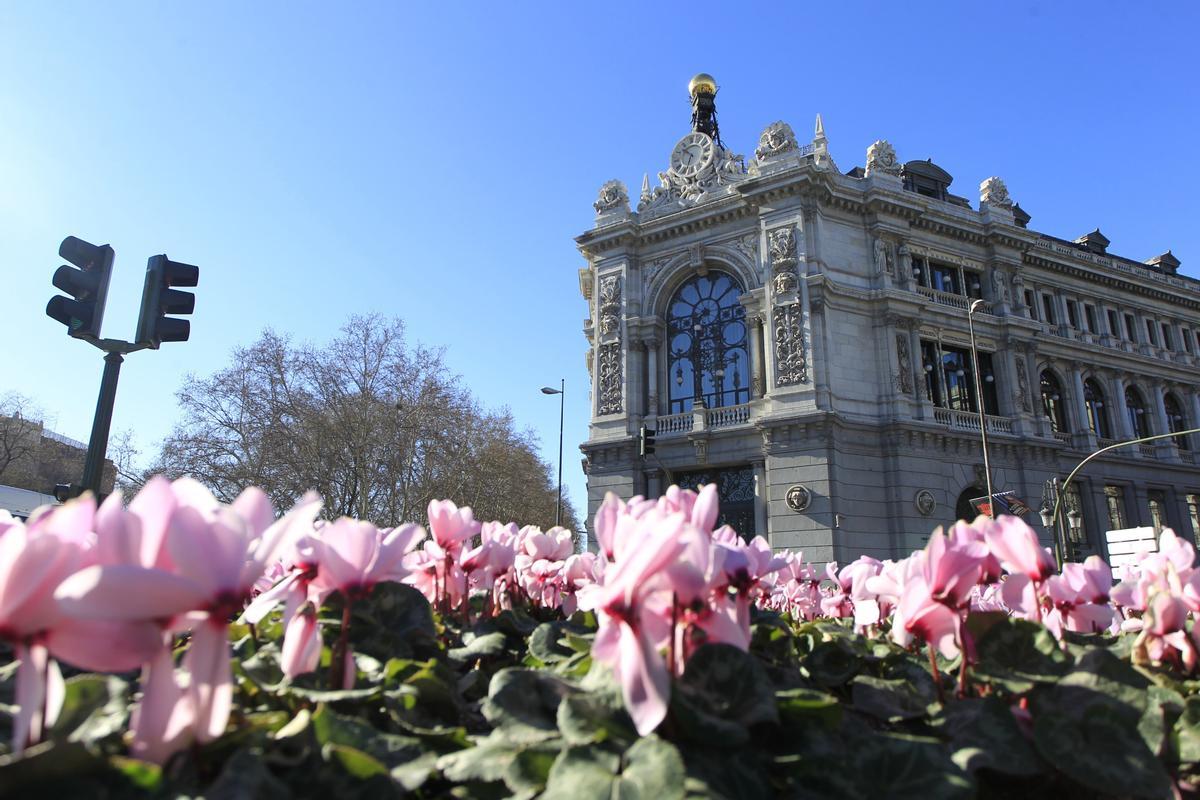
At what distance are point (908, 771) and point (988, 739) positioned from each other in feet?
0.87

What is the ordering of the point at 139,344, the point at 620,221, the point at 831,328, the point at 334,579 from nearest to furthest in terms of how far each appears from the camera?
the point at 334,579, the point at 139,344, the point at 831,328, the point at 620,221

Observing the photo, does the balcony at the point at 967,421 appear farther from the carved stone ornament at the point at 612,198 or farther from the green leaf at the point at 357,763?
the green leaf at the point at 357,763

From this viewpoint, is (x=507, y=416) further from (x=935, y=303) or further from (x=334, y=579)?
(x=334, y=579)

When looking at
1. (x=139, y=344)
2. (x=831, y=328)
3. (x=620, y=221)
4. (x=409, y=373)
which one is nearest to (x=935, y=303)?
(x=831, y=328)

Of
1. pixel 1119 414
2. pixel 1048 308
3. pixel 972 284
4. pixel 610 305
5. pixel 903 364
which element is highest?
pixel 972 284

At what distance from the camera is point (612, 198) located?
28922 millimetres

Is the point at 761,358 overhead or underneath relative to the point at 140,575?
overhead

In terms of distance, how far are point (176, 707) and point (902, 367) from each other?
26.6 meters

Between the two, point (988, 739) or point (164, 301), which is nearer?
point (988, 739)

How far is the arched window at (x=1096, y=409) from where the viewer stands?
1150 inches

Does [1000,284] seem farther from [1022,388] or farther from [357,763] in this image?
[357,763]

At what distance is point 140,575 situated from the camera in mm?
942

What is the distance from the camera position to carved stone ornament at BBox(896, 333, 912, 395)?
967 inches

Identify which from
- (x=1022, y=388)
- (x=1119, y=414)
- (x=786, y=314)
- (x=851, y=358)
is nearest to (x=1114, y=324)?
(x=1119, y=414)
